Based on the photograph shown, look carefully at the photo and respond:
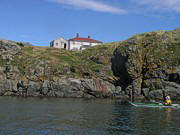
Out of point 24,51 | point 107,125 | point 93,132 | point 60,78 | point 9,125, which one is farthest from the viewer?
point 24,51

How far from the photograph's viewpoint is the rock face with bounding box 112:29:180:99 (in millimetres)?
86562

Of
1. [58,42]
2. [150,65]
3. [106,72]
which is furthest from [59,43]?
[150,65]

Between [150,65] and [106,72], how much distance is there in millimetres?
18797

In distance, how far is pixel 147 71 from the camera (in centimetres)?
9419

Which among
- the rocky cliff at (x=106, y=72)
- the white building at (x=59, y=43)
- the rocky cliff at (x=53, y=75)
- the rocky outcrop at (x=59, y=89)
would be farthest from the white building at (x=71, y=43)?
the rocky outcrop at (x=59, y=89)

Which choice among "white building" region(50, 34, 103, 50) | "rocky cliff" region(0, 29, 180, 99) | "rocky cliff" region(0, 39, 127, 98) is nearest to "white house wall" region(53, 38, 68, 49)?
"white building" region(50, 34, 103, 50)

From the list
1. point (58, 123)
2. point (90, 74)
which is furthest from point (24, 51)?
point (58, 123)

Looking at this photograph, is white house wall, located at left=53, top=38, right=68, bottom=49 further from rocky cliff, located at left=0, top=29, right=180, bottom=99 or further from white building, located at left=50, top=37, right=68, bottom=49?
rocky cliff, located at left=0, top=29, right=180, bottom=99

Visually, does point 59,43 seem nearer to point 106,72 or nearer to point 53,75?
point 106,72

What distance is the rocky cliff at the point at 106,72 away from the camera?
89.2m

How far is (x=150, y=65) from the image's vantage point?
95000 mm

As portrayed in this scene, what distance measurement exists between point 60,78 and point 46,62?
13630 mm

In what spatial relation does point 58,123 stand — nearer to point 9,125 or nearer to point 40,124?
point 40,124

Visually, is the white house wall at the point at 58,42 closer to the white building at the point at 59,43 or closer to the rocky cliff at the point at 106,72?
the white building at the point at 59,43
